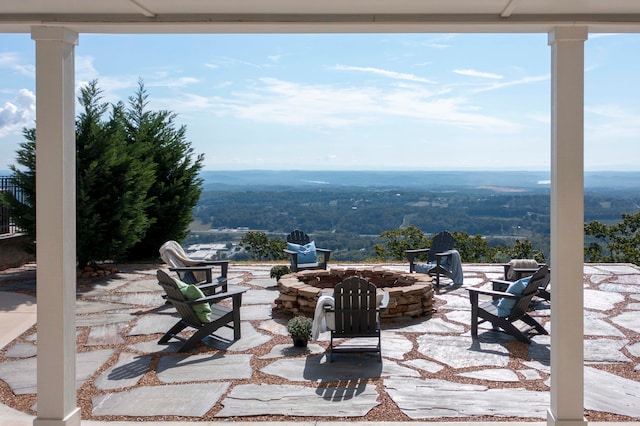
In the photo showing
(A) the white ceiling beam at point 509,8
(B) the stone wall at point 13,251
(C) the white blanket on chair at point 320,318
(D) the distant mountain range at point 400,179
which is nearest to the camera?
(A) the white ceiling beam at point 509,8

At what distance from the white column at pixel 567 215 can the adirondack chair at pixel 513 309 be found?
2683 mm

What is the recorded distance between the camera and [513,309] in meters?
6.45

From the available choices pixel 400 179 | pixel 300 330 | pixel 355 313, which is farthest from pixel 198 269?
pixel 400 179

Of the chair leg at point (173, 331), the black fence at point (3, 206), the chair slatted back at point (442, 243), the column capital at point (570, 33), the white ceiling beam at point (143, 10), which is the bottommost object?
the chair leg at point (173, 331)

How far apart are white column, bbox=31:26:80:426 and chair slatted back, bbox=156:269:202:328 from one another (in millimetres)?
2294

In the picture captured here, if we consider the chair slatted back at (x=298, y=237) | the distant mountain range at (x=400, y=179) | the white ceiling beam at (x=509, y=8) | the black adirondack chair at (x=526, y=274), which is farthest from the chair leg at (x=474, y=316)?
the distant mountain range at (x=400, y=179)

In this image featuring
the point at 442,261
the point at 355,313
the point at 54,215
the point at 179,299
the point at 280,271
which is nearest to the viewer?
the point at 54,215

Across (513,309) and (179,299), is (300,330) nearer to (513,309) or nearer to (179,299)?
(179,299)

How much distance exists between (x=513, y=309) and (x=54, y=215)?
470cm

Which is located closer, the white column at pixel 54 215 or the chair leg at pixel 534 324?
the white column at pixel 54 215

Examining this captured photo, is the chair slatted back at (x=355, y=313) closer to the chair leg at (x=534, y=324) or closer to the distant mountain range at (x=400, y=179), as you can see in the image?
the chair leg at (x=534, y=324)

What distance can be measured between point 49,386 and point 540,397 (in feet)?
11.6

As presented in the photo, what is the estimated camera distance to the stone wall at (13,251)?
10.8 meters

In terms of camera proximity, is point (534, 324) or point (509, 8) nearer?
point (509, 8)
